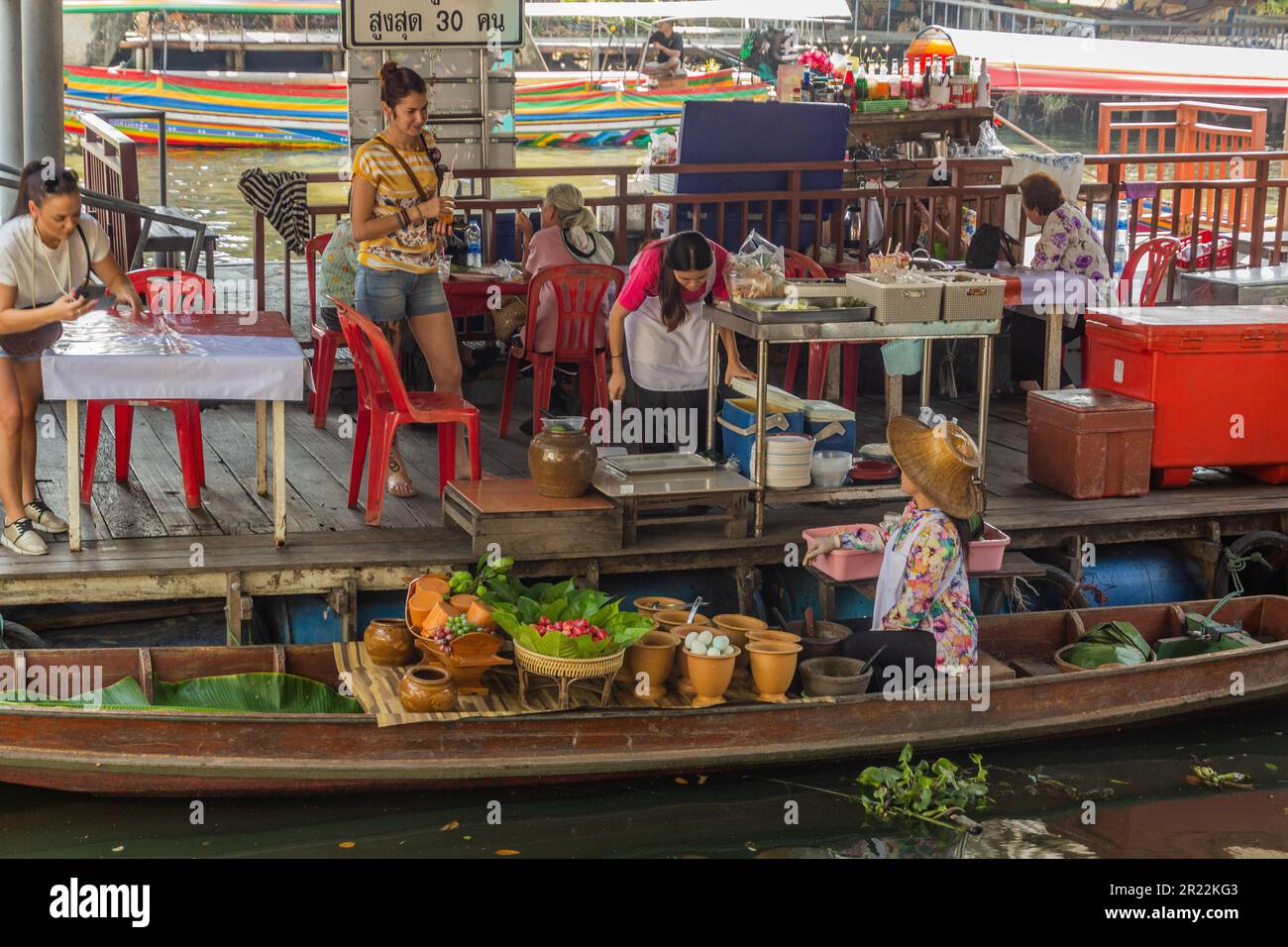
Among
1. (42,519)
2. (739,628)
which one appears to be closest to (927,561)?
(739,628)

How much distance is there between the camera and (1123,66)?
36.7 meters

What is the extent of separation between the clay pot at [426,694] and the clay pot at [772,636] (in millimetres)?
1168

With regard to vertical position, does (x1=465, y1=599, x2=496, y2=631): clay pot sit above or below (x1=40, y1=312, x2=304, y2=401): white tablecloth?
below

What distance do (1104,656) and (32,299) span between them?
14.7 ft

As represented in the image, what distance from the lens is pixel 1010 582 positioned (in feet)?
23.2

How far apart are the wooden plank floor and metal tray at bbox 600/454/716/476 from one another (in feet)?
0.89

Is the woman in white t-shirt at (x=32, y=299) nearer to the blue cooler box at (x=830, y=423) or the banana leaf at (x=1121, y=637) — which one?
the blue cooler box at (x=830, y=423)

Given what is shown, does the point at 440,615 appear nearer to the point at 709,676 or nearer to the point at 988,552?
the point at 709,676

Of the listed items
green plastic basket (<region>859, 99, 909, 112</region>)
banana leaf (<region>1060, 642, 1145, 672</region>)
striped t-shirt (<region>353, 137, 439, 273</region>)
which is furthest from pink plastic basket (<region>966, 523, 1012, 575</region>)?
green plastic basket (<region>859, 99, 909, 112</region>)

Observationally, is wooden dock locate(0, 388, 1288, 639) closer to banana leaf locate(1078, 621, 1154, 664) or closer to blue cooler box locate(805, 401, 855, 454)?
blue cooler box locate(805, 401, 855, 454)

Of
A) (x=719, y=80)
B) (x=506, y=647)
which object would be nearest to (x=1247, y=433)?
(x=506, y=647)

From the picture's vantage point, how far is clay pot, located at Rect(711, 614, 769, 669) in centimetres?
604

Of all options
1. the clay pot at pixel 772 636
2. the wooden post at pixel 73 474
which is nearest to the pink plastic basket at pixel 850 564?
the clay pot at pixel 772 636
